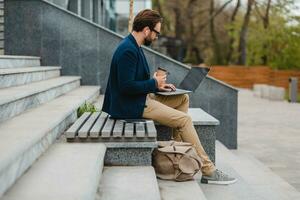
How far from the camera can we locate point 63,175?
4254 mm

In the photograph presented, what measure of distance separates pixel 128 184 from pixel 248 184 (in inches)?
98.0

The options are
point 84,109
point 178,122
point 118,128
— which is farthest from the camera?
point 84,109

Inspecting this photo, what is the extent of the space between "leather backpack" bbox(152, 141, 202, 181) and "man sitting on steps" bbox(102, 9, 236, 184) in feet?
0.84

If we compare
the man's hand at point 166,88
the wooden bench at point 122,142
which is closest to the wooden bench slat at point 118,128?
the wooden bench at point 122,142

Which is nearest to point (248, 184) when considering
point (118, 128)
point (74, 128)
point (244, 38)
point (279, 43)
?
point (118, 128)

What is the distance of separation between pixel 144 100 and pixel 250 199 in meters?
1.63

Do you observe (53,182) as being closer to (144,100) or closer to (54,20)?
(144,100)

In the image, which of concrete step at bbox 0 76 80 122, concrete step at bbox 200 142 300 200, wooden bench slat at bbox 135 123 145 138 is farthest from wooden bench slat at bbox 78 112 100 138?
concrete step at bbox 200 142 300 200

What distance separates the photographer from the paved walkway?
8.90m

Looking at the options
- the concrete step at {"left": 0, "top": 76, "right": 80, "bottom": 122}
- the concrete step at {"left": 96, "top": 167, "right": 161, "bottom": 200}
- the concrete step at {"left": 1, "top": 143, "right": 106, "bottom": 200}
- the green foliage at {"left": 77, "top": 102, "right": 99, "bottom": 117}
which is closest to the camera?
the concrete step at {"left": 1, "top": 143, "right": 106, "bottom": 200}

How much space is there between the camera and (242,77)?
41.3 m

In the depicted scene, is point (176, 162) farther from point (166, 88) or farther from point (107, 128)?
point (166, 88)

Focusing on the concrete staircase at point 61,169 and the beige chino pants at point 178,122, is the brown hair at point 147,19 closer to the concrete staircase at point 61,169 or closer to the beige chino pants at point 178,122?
the beige chino pants at point 178,122

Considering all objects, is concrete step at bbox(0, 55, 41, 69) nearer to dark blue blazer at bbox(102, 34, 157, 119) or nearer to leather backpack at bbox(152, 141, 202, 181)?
dark blue blazer at bbox(102, 34, 157, 119)
